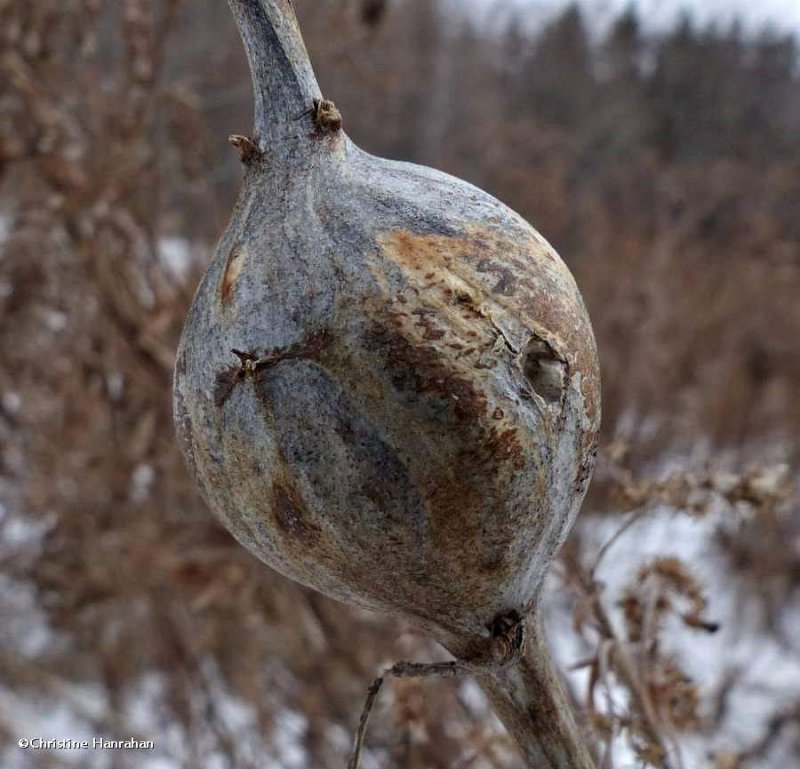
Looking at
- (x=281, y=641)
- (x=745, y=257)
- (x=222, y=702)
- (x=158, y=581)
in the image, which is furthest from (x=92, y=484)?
(x=745, y=257)

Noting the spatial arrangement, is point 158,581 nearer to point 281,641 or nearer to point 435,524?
point 281,641

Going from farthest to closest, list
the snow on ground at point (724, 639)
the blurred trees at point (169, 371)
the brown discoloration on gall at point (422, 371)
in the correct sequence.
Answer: the snow on ground at point (724, 639), the blurred trees at point (169, 371), the brown discoloration on gall at point (422, 371)

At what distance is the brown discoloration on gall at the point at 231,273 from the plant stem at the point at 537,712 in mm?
241

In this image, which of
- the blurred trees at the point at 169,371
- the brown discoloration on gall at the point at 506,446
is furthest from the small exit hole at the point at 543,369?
the blurred trees at the point at 169,371

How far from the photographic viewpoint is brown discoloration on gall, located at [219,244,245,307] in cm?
42

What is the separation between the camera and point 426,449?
39 cm

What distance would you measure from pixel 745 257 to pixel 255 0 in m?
6.09

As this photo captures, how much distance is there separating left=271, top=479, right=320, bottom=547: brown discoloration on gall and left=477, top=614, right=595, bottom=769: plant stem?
143 millimetres

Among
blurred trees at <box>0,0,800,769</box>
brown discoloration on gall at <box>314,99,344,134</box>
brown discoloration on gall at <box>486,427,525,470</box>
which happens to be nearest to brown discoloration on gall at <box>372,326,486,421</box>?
brown discoloration on gall at <box>486,427,525,470</box>

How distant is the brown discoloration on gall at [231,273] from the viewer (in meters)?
0.42

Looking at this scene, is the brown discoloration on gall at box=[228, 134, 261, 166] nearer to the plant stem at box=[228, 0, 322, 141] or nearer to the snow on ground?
the plant stem at box=[228, 0, 322, 141]

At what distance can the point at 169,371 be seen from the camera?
4.77 ft

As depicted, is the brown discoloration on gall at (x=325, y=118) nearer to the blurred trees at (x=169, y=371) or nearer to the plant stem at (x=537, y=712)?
the plant stem at (x=537, y=712)

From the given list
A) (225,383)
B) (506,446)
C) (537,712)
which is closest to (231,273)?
(225,383)
